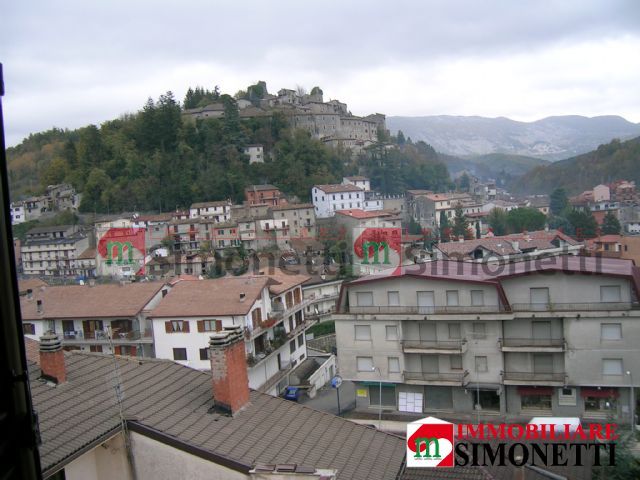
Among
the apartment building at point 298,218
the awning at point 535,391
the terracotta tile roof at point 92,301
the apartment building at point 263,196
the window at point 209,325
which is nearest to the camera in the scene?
the awning at point 535,391

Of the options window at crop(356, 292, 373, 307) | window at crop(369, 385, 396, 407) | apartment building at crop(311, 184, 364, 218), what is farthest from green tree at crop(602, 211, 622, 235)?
window at crop(356, 292, 373, 307)

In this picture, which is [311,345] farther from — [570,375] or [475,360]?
[570,375]

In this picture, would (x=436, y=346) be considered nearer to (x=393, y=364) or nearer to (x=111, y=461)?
(x=393, y=364)

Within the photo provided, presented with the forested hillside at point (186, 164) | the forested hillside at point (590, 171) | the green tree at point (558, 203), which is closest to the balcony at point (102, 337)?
the forested hillside at point (186, 164)

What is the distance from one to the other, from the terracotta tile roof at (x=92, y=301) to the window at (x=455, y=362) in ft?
35.2

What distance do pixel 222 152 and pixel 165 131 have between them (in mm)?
8190

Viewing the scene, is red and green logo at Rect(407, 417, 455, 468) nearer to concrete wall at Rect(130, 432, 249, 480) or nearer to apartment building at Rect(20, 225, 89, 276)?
concrete wall at Rect(130, 432, 249, 480)

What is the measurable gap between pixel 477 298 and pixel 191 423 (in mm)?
10775

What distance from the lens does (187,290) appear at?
1855cm

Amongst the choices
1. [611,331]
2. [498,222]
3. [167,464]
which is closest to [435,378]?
[611,331]

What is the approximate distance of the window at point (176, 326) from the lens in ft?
57.1

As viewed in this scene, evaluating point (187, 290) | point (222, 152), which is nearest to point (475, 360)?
point (187, 290)

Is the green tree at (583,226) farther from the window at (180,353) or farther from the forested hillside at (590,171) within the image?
the forested hillside at (590,171)

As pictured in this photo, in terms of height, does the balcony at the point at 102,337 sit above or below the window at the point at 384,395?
above
